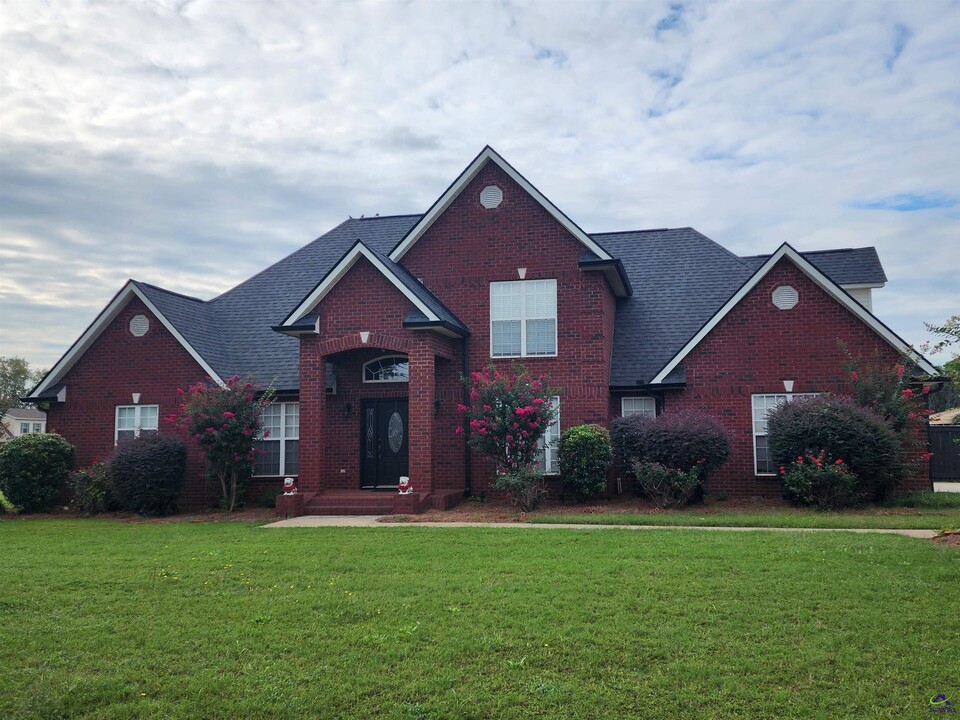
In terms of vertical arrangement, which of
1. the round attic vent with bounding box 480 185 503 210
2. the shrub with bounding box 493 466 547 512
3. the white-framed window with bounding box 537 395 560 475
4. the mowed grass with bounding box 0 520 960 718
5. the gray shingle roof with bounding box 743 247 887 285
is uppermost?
the round attic vent with bounding box 480 185 503 210

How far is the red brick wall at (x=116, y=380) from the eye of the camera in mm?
19484

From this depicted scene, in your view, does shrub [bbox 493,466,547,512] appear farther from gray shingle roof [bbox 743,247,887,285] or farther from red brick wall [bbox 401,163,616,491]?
gray shingle roof [bbox 743,247,887,285]

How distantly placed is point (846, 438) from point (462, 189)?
1014cm

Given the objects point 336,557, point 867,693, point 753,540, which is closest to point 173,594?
point 336,557

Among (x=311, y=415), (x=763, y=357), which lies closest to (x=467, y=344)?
(x=311, y=415)

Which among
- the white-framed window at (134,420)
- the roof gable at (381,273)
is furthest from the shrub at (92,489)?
the roof gable at (381,273)

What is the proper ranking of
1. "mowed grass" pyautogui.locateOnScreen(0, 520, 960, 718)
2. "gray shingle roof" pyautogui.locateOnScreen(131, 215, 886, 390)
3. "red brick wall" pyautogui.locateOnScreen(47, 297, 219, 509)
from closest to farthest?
"mowed grass" pyautogui.locateOnScreen(0, 520, 960, 718), "gray shingle roof" pyautogui.locateOnScreen(131, 215, 886, 390), "red brick wall" pyautogui.locateOnScreen(47, 297, 219, 509)

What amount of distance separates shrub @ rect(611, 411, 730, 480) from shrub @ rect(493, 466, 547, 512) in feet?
6.77

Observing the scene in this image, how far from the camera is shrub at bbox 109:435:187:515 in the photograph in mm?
16906

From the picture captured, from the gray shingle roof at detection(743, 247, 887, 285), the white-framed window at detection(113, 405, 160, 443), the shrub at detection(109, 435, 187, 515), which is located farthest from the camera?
the gray shingle roof at detection(743, 247, 887, 285)

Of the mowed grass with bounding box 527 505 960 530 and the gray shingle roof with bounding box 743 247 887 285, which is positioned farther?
the gray shingle roof with bounding box 743 247 887 285

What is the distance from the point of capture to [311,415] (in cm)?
1697

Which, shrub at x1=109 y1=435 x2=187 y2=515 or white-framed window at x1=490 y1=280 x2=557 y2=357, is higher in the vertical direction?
white-framed window at x1=490 y1=280 x2=557 y2=357

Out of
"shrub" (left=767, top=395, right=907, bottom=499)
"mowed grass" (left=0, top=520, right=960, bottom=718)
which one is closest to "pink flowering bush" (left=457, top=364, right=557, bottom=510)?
"shrub" (left=767, top=395, right=907, bottom=499)
